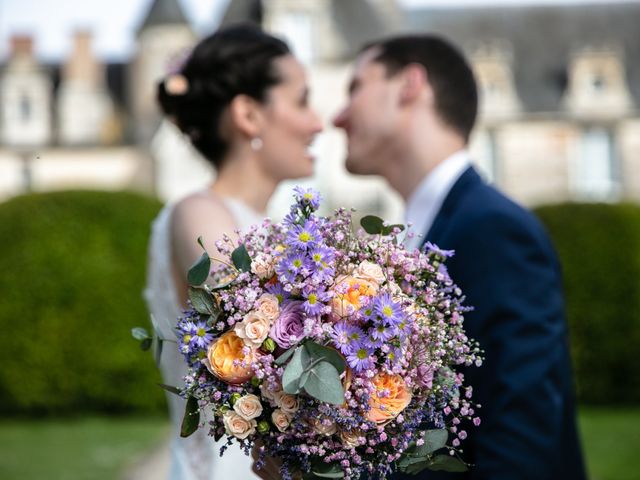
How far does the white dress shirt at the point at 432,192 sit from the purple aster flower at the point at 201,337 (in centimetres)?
127

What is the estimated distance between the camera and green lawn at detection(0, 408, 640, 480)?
28.0 feet

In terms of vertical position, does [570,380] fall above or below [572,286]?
above

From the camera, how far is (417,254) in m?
1.97

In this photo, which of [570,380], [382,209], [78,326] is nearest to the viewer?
[570,380]

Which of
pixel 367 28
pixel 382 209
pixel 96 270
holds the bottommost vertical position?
pixel 382 209

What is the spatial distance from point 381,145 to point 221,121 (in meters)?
0.53

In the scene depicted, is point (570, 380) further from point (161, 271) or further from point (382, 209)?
point (382, 209)

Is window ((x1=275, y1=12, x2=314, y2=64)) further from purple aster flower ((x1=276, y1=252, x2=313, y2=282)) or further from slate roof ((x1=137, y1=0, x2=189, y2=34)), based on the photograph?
purple aster flower ((x1=276, y1=252, x2=313, y2=282))

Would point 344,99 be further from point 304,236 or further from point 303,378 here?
point 303,378

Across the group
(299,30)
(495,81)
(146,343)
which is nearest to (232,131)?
(146,343)

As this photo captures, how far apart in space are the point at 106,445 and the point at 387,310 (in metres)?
8.65

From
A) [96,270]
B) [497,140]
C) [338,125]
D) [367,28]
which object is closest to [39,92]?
[367,28]

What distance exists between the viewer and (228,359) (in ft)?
6.10

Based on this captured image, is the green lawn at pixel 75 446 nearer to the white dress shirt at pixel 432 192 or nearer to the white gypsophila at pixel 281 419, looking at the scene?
the white dress shirt at pixel 432 192
